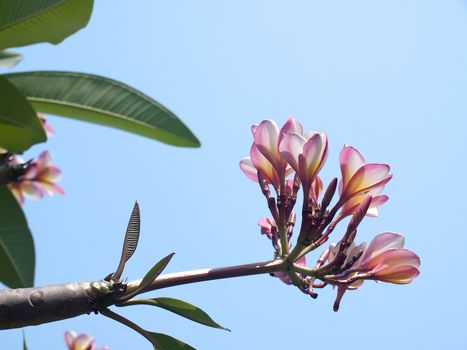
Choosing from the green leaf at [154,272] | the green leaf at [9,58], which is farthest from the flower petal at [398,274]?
the green leaf at [9,58]

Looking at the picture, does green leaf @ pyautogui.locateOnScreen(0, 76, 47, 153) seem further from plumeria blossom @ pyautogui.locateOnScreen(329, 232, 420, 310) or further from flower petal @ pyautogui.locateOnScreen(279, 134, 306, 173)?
plumeria blossom @ pyautogui.locateOnScreen(329, 232, 420, 310)

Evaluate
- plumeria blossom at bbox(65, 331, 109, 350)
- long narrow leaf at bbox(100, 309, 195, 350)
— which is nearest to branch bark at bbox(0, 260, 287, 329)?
long narrow leaf at bbox(100, 309, 195, 350)

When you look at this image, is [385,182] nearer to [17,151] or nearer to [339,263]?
[339,263]

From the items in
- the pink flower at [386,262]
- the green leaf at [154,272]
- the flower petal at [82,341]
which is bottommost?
the flower petal at [82,341]

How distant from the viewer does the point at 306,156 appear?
2.65 feet

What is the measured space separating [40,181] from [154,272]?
1.35 meters

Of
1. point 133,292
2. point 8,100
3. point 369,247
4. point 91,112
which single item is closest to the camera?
point 133,292

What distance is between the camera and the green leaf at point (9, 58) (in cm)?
155

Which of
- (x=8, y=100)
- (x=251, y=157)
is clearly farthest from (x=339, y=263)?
(x=8, y=100)

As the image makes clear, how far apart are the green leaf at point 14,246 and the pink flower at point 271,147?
494 mm

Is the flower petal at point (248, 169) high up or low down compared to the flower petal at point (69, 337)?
up

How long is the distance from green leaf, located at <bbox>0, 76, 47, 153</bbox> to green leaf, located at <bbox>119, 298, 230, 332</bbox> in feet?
1.50

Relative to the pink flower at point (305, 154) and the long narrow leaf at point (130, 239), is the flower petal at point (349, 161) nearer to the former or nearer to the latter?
the pink flower at point (305, 154)

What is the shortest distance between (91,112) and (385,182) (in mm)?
593
